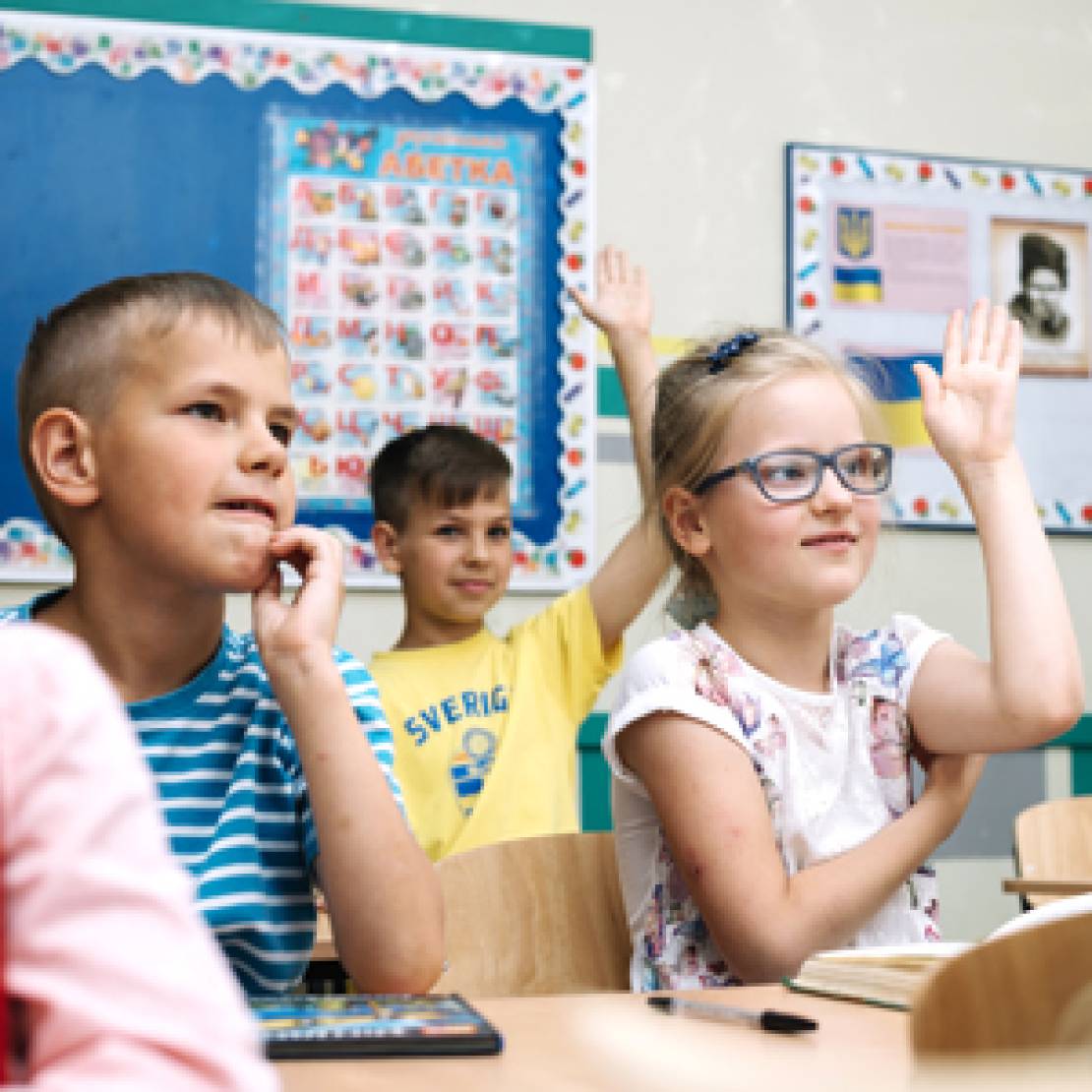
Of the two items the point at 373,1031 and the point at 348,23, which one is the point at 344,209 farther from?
the point at 373,1031

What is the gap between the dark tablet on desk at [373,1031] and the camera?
0.82 metres

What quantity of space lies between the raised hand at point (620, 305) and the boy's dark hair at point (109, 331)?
1.17 meters

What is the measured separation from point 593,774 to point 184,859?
2.15 meters

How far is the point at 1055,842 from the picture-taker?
7.63ft

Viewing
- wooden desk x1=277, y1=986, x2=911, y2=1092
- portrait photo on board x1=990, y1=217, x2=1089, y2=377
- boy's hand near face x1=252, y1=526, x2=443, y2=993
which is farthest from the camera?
portrait photo on board x1=990, y1=217, x2=1089, y2=377

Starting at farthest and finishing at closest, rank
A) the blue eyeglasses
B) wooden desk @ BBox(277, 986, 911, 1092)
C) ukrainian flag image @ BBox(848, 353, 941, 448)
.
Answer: ukrainian flag image @ BBox(848, 353, 941, 448)
the blue eyeglasses
wooden desk @ BBox(277, 986, 911, 1092)

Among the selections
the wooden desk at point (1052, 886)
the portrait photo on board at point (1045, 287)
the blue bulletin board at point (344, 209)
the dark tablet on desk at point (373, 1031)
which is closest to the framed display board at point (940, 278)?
the portrait photo on board at point (1045, 287)

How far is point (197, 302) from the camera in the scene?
1.29 m

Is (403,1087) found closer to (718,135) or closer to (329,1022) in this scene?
(329,1022)

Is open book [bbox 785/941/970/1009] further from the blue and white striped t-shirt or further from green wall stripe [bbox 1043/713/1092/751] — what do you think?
green wall stripe [bbox 1043/713/1092/751]

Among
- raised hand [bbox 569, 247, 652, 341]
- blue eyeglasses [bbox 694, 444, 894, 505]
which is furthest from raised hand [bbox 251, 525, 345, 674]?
raised hand [bbox 569, 247, 652, 341]

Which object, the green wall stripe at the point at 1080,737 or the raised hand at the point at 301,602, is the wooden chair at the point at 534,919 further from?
the green wall stripe at the point at 1080,737

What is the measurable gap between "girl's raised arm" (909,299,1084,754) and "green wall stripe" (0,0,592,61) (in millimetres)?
1987

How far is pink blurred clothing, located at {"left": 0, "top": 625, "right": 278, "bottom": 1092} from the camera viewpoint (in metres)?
0.42
